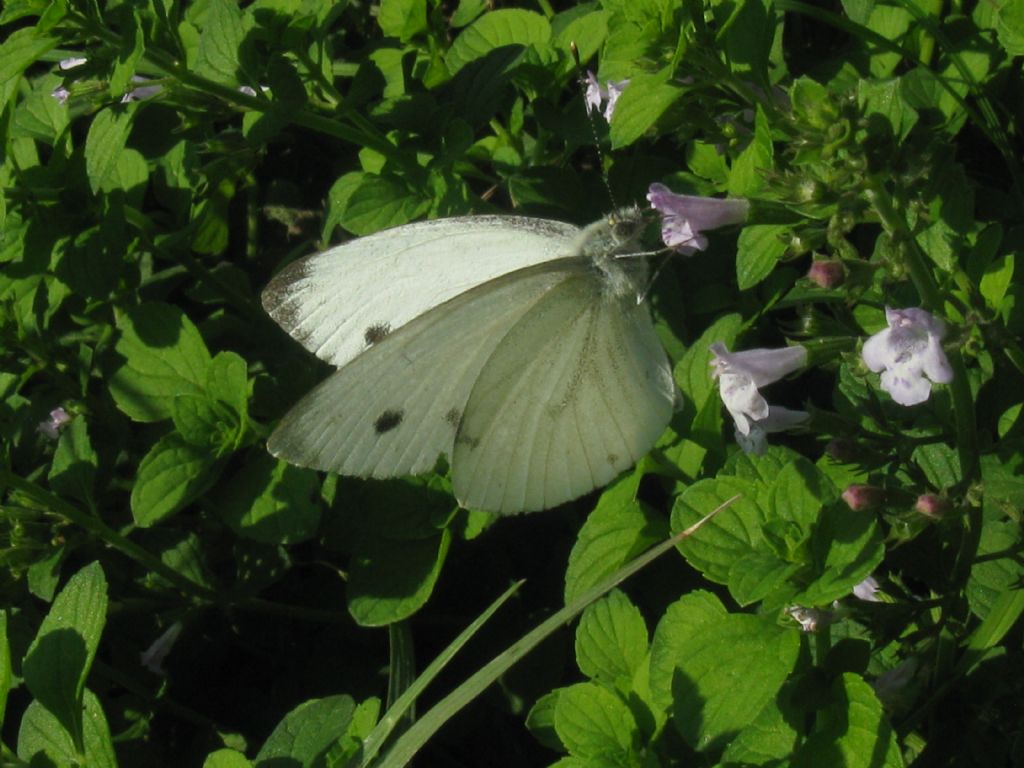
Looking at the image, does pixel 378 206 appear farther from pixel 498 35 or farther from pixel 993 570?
pixel 993 570

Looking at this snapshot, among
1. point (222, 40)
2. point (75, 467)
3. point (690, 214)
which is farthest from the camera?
point (75, 467)

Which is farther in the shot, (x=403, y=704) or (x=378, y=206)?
(x=378, y=206)

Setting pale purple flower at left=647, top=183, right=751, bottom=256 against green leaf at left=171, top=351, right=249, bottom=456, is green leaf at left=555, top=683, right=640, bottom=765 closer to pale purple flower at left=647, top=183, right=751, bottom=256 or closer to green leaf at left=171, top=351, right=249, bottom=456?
pale purple flower at left=647, top=183, right=751, bottom=256

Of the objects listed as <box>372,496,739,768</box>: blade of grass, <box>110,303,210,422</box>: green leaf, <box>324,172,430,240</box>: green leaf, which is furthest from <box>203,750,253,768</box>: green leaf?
<box>324,172,430,240</box>: green leaf

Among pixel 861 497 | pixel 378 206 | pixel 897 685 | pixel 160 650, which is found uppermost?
pixel 378 206

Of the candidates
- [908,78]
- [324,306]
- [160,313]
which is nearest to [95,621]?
[324,306]

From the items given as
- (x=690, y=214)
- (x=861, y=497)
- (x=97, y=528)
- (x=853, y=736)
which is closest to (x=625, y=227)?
(x=690, y=214)

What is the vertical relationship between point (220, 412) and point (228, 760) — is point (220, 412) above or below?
above
